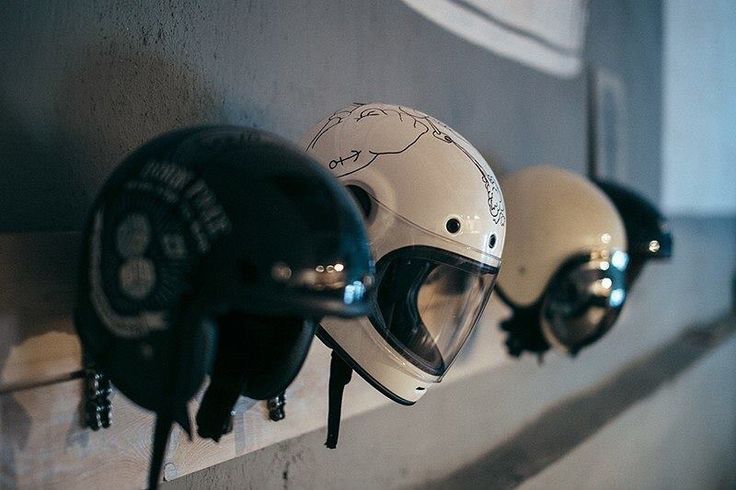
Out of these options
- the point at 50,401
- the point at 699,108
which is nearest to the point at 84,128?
the point at 50,401

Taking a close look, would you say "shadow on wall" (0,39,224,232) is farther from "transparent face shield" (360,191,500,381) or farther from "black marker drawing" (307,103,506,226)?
"transparent face shield" (360,191,500,381)

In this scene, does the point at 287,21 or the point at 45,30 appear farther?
the point at 287,21

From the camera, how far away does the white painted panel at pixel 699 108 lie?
8.32 ft

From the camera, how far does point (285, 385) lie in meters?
0.75

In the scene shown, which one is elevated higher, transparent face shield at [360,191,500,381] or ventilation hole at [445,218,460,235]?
ventilation hole at [445,218,460,235]

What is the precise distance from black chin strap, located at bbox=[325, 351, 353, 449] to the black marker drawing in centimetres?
25

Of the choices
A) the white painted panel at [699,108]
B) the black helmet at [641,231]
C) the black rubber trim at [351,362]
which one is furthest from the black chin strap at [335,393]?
the white painted panel at [699,108]

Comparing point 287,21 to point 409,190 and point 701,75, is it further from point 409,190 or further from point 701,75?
point 701,75

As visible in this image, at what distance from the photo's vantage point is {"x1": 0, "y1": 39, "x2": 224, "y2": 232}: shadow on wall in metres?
0.68

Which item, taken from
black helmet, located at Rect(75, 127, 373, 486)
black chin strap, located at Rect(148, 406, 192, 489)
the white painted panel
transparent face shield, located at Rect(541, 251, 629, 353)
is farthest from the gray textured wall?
the white painted panel

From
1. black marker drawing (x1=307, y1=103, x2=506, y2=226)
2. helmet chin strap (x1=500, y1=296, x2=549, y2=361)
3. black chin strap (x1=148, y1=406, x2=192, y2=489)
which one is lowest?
helmet chin strap (x1=500, y1=296, x2=549, y2=361)

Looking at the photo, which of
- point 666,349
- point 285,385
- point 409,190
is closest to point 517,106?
point 409,190

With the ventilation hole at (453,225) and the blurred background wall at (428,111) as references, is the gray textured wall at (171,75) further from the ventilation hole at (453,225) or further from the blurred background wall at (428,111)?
the ventilation hole at (453,225)

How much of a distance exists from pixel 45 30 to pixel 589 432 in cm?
167
